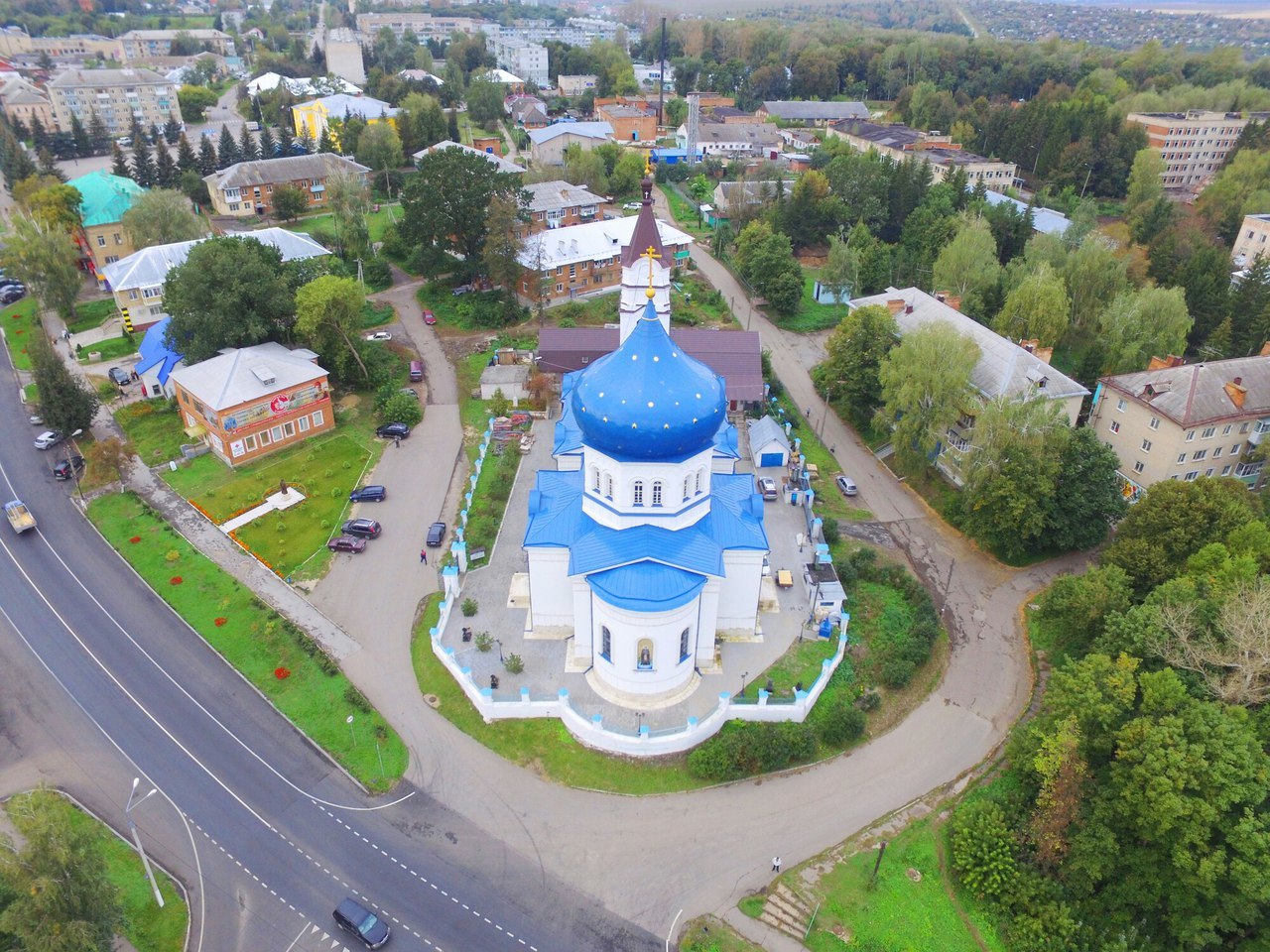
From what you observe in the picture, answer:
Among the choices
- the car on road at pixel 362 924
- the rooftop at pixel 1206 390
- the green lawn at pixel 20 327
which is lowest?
the green lawn at pixel 20 327

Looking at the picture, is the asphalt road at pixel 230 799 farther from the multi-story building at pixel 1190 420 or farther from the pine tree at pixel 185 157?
the pine tree at pixel 185 157

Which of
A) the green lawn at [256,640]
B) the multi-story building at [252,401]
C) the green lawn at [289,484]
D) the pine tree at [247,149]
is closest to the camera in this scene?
the green lawn at [256,640]

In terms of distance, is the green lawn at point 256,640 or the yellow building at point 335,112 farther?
the yellow building at point 335,112

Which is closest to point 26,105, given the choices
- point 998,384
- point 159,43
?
point 159,43

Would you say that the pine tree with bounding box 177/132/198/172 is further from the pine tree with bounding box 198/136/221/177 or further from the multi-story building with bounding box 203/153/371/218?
the multi-story building with bounding box 203/153/371/218

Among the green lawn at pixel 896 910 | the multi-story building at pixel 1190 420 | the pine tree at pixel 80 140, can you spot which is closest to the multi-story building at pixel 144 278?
the green lawn at pixel 896 910

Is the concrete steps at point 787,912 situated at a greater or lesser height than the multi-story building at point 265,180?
lesser

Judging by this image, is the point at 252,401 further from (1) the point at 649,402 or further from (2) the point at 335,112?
(2) the point at 335,112

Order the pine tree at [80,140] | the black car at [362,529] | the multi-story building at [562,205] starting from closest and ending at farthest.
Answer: the black car at [362,529], the multi-story building at [562,205], the pine tree at [80,140]
